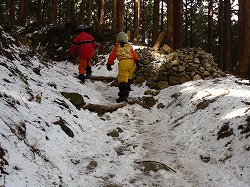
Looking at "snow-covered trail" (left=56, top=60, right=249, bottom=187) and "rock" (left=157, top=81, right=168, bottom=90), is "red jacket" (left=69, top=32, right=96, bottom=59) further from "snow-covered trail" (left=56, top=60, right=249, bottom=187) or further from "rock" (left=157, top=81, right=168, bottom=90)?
"rock" (left=157, top=81, right=168, bottom=90)

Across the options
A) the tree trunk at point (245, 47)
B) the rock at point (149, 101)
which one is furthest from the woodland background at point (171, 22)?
the rock at point (149, 101)

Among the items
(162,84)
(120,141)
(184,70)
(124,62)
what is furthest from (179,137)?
A: (184,70)

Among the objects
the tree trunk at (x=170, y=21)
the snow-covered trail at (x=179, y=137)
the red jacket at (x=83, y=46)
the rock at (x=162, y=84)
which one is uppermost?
the tree trunk at (x=170, y=21)

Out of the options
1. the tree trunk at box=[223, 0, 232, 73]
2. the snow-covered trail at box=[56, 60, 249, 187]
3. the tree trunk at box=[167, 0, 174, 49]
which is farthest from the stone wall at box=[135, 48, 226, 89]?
the tree trunk at box=[223, 0, 232, 73]

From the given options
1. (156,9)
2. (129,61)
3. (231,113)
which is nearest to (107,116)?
(129,61)

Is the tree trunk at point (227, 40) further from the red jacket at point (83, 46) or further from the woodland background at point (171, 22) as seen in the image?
the red jacket at point (83, 46)

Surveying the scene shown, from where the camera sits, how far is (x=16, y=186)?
10.3ft

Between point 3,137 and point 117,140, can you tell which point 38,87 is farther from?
point 3,137

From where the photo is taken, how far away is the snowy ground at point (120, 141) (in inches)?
157

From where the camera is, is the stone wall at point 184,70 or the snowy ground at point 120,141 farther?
the stone wall at point 184,70

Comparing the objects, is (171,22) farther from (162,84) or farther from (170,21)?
(162,84)

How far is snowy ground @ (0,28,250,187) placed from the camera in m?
4.00

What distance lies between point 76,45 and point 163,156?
233 inches

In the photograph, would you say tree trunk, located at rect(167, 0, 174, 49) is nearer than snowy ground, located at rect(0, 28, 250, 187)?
No
